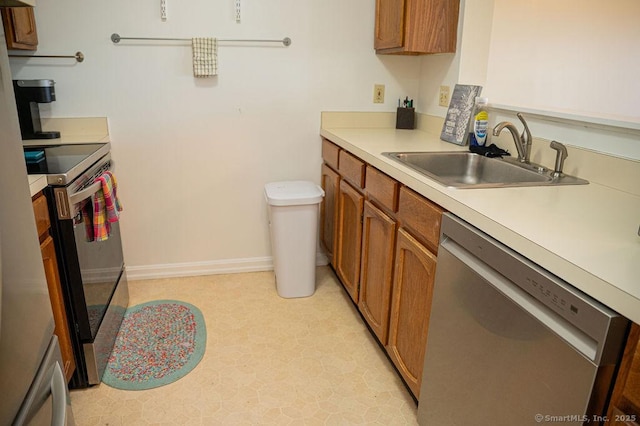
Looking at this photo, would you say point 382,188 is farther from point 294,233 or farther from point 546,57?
point 546,57

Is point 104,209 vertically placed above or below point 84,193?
below

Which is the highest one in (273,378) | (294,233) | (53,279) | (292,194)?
(292,194)

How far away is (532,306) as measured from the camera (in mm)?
976

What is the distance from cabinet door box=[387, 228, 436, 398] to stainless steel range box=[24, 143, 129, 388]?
47.5 inches

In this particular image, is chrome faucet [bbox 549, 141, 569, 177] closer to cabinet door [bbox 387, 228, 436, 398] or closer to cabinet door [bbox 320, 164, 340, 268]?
cabinet door [bbox 387, 228, 436, 398]

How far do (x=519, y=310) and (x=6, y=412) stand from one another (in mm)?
991

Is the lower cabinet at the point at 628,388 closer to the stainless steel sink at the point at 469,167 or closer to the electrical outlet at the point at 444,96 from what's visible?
the stainless steel sink at the point at 469,167

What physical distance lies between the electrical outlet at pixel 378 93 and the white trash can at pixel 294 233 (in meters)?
0.70

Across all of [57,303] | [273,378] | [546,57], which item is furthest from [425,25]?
[57,303]

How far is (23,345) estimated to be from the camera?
2.58 feet

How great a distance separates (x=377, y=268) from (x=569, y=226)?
0.98 m

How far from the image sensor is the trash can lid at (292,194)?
237cm

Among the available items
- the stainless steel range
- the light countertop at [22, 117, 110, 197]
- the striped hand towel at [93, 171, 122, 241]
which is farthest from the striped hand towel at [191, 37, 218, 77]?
the striped hand towel at [93, 171, 122, 241]

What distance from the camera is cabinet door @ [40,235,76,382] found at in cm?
157
